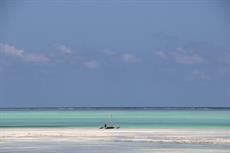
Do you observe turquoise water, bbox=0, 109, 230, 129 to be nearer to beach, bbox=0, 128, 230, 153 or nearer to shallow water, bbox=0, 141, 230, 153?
beach, bbox=0, 128, 230, 153

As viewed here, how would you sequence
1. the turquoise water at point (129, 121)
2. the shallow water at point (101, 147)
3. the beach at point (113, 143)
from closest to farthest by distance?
the shallow water at point (101, 147), the beach at point (113, 143), the turquoise water at point (129, 121)

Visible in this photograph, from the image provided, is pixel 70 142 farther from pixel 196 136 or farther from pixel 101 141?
pixel 196 136

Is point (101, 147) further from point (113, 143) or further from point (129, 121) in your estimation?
point (129, 121)

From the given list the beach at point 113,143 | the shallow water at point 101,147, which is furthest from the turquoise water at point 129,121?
the shallow water at point 101,147

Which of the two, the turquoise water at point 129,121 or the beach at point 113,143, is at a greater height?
the turquoise water at point 129,121

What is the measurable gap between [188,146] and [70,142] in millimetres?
6140

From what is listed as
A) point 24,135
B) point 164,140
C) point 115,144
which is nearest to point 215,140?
point 164,140

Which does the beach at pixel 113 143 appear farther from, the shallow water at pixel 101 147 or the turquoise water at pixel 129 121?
the turquoise water at pixel 129 121

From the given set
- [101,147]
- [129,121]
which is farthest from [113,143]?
[129,121]

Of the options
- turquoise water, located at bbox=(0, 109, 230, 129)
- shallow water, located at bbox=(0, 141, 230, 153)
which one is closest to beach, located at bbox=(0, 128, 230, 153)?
shallow water, located at bbox=(0, 141, 230, 153)

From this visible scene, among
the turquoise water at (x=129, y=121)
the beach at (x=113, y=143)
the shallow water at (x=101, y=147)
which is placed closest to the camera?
the shallow water at (x=101, y=147)

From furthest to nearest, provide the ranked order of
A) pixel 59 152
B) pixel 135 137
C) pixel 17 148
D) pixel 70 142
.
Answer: pixel 135 137
pixel 70 142
pixel 17 148
pixel 59 152

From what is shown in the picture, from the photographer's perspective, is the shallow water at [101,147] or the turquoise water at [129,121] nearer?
the shallow water at [101,147]

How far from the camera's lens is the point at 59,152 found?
35000 mm
